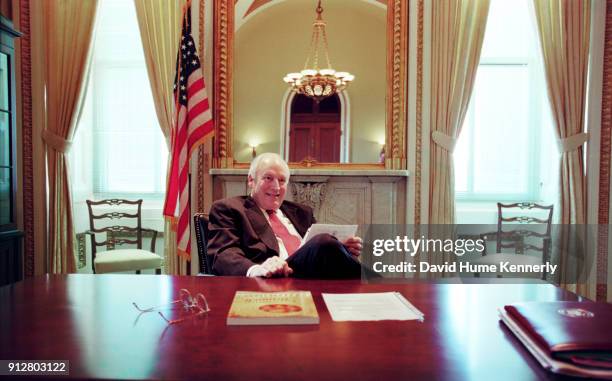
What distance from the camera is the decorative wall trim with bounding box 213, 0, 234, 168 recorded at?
4.42 metres

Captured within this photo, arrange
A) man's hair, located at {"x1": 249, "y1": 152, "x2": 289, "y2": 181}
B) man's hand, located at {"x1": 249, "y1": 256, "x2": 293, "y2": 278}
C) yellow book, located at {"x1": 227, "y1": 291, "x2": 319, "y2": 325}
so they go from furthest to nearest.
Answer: man's hair, located at {"x1": 249, "y1": 152, "x2": 289, "y2": 181}
man's hand, located at {"x1": 249, "y1": 256, "x2": 293, "y2": 278}
yellow book, located at {"x1": 227, "y1": 291, "x2": 319, "y2": 325}

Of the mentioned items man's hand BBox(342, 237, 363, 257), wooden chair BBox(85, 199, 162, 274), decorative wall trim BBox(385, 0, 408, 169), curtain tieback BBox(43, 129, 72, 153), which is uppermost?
decorative wall trim BBox(385, 0, 408, 169)

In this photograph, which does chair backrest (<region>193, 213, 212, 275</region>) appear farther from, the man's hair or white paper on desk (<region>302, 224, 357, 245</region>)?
white paper on desk (<region>302, 224, 357, 245</region>)

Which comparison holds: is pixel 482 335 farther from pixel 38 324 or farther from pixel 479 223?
pixel 479 223

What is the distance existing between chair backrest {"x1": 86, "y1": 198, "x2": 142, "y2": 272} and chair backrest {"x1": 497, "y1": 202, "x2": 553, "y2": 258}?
3384mm

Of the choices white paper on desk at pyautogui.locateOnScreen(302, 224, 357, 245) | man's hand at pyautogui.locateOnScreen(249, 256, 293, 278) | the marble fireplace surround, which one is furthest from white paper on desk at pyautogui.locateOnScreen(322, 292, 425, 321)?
the marble fireplace surround

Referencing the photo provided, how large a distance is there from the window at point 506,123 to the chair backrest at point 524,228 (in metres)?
0.27

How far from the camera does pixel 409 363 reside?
3.38ft

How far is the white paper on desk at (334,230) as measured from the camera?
2201 millimetres

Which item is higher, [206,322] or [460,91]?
[460,91]

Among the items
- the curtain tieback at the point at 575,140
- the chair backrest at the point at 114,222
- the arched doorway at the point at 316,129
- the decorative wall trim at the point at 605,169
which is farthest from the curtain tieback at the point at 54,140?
the decorative wall trim at the point at 605,169

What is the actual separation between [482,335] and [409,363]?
312mm

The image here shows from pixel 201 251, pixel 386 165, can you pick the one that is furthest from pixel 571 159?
pixel 201 251

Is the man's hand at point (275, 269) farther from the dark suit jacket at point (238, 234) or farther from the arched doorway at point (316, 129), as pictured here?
the arched doorway at point (316, 129)
